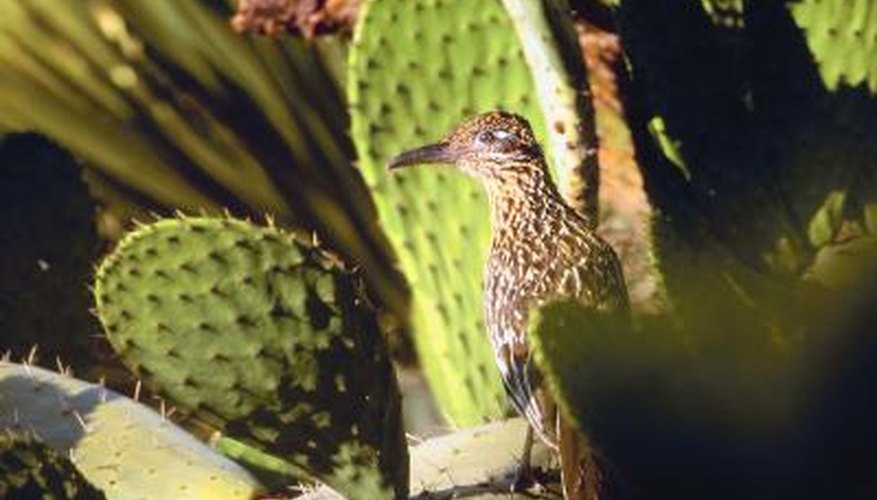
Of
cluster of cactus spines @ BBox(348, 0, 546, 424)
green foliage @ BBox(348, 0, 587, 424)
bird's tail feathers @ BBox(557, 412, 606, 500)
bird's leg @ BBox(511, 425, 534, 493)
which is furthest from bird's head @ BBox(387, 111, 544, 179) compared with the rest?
bird's tail feathers @ BBox(557, 412, 606, 500)

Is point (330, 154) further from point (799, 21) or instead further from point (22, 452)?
point (22, 452)

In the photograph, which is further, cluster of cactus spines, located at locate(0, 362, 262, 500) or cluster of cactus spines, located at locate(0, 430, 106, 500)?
cluster of cactus spines, located at locate(0, 362, 262, 500)

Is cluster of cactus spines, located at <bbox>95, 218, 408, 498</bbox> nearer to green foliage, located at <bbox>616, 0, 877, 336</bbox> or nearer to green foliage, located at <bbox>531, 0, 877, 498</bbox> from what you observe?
green foliage, located at <bbox>531, 0, 877, 498</bbox>

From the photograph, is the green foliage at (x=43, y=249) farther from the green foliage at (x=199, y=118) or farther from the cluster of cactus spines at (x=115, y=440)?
the cluster of cactus spines at (x=115, y=440)

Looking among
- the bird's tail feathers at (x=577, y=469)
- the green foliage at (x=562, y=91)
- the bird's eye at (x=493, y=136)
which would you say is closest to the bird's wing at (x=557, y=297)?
the bird's tail feathers at (x=577, y=469)

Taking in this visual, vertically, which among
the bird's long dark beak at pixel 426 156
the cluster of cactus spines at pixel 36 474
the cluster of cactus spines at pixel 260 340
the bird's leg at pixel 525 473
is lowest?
the bird's leg at pixel 525 473
